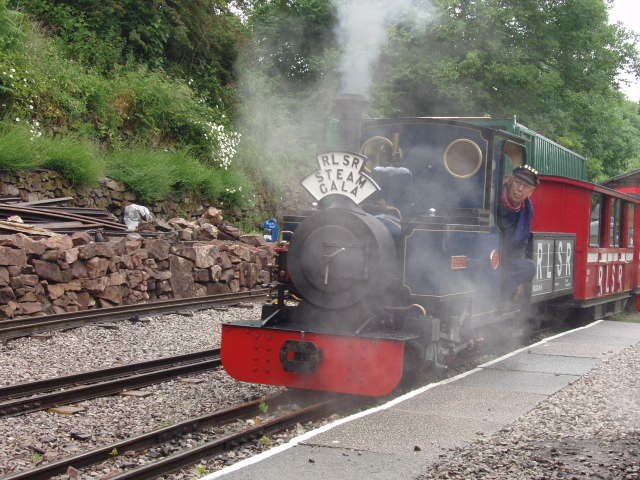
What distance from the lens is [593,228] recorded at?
1303cm

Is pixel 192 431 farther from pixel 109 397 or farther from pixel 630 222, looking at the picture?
pixel 630 222

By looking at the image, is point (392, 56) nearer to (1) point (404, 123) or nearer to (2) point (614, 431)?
(1) point (404, 123)

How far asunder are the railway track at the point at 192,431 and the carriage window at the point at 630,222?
33.8 feet

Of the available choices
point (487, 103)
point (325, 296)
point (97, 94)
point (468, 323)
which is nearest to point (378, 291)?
point (325, 296)

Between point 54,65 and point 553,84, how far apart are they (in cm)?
1341

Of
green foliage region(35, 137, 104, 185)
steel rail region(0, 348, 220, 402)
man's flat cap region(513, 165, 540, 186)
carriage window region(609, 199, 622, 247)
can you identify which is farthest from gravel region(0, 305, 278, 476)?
carriage window region(609, 199, 622, 247)

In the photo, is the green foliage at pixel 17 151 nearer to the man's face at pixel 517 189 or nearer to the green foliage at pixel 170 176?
A: the green foliage at pixel 170 176

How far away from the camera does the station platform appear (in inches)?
185

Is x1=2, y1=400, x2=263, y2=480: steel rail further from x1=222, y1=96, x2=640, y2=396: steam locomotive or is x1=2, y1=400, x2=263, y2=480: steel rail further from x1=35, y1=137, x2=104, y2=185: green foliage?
x1=35, y1=137, x2=104, y2=185: green foliage

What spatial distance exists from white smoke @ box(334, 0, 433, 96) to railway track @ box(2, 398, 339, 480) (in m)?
4.60

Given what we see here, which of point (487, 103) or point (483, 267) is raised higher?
point (487, 103)

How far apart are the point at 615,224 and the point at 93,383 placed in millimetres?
10183

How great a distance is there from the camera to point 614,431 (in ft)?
18.6

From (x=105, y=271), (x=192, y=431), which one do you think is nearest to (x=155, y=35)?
(x=105, y=271)
